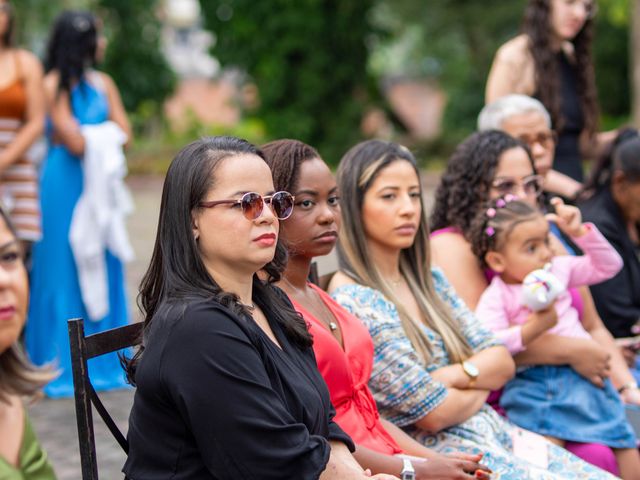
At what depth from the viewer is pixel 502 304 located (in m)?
3.86

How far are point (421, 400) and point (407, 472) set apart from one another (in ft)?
1.28

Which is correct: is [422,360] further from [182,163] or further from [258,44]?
[258,44]

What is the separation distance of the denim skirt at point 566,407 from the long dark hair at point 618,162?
1.36 meters

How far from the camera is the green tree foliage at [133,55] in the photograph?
2648 centimetres

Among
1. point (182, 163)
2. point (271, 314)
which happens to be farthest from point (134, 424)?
point (182, 163)

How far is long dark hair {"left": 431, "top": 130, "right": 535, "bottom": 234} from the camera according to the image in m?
4.20

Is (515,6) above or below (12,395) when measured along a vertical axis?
above

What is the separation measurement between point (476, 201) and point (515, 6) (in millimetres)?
23436

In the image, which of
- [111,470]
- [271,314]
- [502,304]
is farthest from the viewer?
[111,470]

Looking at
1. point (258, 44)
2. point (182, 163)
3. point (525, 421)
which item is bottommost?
point (525, 421)

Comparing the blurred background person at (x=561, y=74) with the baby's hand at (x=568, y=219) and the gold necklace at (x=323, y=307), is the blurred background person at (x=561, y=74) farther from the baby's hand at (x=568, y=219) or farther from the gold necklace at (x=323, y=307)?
the gold necklace at (x=323, y=307)

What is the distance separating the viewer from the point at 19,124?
609cm

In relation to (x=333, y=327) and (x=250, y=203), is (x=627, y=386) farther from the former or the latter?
(x=250, y=203)

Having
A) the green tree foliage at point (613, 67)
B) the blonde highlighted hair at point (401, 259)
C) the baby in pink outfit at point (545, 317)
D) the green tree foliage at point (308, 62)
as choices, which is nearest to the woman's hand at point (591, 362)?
the baby in pink outfit at point (545, 317)
